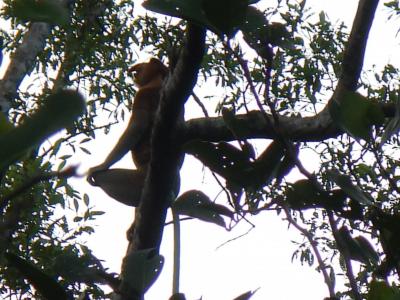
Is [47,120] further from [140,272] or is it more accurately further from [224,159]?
[224,159]

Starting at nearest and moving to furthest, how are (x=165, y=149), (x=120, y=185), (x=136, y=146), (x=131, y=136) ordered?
1. (x=165, y=149)
2. (x=120, y=185)
3. (x=131, y=136)
4. (x=136, y=146)

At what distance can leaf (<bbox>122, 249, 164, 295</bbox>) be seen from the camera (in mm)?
739

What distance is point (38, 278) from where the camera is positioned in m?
0.64

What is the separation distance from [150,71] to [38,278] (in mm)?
3797

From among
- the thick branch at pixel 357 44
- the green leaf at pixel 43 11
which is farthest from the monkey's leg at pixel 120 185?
the green leaf at pixel 43 11

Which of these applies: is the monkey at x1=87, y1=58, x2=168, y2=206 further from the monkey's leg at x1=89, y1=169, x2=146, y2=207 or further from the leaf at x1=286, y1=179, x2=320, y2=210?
the leaf at x1=286, y1=179, x2=320, y2=210

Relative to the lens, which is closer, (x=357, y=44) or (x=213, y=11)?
(x=213, y=11)

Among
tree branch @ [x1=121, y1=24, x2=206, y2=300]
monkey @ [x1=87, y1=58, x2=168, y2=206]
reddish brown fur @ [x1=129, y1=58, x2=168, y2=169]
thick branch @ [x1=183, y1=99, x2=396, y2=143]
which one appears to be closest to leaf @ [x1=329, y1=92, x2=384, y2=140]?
thick branch @ [x1=183, y1=99, x2=396, y2=143]

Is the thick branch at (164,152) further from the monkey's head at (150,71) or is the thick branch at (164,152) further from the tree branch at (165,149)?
the monkey's head at (150,71)

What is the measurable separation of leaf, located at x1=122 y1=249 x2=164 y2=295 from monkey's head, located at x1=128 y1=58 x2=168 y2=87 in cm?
364

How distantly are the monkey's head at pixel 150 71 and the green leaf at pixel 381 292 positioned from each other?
376cm

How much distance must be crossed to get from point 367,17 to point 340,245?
Result: 62cm

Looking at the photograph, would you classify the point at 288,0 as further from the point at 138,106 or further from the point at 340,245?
the point at 340,245

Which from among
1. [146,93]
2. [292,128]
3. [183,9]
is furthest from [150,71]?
[183,9]
